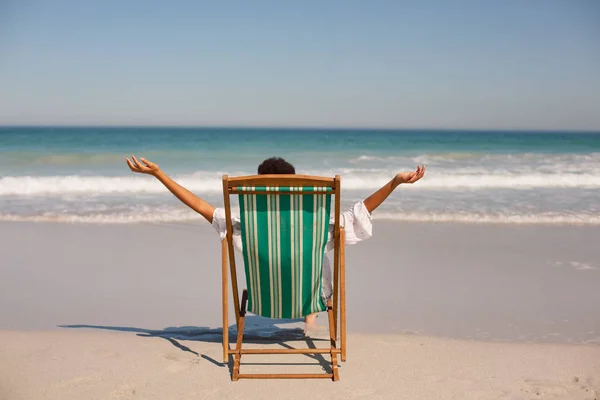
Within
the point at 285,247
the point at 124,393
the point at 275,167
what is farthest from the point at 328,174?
the point at 124,393

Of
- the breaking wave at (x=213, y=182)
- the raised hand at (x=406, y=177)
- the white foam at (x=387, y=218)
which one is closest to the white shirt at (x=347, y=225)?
the raised hand at (x=406, y=177)

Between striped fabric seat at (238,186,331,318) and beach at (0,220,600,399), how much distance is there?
1.32 feet

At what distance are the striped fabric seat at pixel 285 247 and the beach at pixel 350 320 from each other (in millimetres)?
402

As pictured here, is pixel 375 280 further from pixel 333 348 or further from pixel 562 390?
pixel 562 390

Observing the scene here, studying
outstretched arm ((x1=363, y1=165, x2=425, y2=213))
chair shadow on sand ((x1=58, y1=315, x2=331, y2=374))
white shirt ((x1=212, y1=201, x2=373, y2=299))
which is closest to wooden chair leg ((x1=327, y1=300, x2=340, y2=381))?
chair shadow on sand ((x1=58, y1=315, x2=331, y2=374))

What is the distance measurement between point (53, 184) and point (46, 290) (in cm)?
895

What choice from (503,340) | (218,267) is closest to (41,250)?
(218,267)

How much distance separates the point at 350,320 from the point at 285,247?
141cm

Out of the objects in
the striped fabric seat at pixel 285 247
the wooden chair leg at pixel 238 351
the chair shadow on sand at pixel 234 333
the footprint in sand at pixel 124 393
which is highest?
the striped fabric seat at pixel 285 247

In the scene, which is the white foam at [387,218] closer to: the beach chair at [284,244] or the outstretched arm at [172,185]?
the outstretched arm at [172,185]

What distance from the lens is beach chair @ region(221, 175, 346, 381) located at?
2.88 meters

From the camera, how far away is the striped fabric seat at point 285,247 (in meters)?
2.94

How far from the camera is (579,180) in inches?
605

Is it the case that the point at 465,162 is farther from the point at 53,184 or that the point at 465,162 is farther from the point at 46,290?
the point at 46,290
